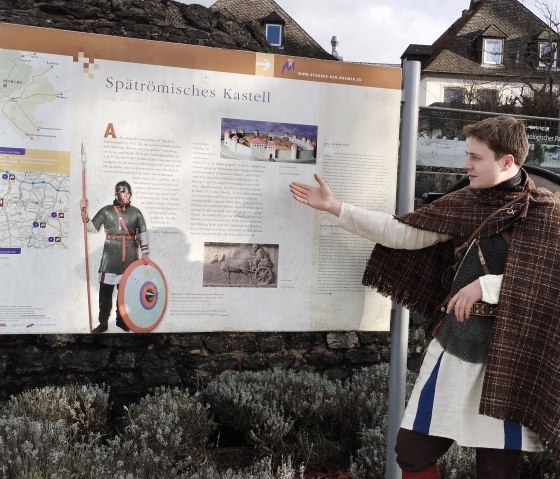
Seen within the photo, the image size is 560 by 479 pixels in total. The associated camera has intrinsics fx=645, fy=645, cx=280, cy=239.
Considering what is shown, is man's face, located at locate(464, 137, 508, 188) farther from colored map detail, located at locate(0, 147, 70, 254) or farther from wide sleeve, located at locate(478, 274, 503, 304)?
colored map detail, located at locate(0, 147, 70, 254)

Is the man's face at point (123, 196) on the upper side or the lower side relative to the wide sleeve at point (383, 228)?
upper

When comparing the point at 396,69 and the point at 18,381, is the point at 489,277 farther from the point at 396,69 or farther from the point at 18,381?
the point at 18,381

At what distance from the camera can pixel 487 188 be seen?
2.67m

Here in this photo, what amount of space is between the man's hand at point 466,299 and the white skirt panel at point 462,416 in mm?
195

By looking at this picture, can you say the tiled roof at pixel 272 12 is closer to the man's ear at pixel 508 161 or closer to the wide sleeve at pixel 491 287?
the man's ear at pixel 508 161

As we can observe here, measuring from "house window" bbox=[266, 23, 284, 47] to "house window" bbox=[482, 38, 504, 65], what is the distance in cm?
972

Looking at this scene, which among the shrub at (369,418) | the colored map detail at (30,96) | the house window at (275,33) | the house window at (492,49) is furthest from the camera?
the house window at (492,49)

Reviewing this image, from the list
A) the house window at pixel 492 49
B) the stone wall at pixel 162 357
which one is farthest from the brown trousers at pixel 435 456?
the house window at pixel 492 49

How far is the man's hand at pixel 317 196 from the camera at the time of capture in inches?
113

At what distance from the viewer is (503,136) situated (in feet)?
8.40

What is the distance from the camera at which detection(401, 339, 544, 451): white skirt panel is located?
2.53 metres

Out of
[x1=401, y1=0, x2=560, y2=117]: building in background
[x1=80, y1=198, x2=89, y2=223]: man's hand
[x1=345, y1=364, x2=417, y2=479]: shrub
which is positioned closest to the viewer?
[x1=80, y1=198, x2=89, y2=223]: man's hand

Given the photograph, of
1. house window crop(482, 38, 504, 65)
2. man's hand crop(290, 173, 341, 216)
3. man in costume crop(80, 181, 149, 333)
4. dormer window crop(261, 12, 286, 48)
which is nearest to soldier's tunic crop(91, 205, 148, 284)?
man in costume crop(80, 181, 149, 333)

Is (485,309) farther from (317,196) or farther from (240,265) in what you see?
(240,265)
